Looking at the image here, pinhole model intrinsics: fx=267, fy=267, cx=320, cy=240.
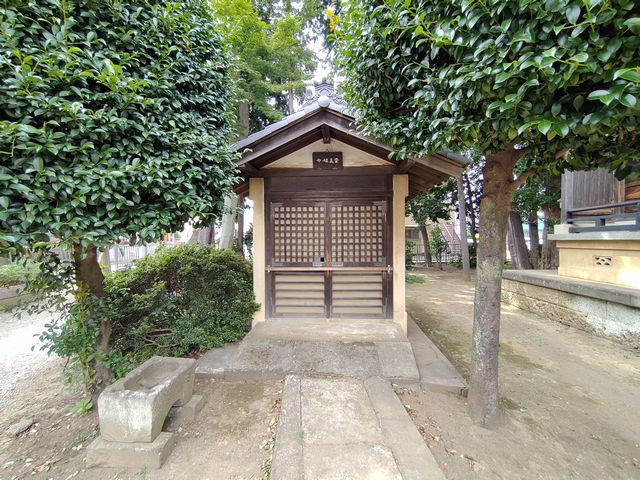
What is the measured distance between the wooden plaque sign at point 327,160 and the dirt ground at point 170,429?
3557mm

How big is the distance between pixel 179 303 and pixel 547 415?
529 cm

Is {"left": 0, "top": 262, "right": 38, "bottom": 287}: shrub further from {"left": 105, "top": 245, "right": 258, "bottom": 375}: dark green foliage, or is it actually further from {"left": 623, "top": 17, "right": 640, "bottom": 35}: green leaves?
{"left": 623, "top": 17, "right": 640, "bottom": 35}: green leaves

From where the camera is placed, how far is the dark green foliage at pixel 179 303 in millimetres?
3986

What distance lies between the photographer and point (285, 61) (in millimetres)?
10672

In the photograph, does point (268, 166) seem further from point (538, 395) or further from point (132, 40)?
point (538, 395)

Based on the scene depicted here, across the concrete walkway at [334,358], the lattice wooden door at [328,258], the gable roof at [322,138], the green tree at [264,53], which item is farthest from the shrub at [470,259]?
the concrete walkway at [334,358]

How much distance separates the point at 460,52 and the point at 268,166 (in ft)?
11.6

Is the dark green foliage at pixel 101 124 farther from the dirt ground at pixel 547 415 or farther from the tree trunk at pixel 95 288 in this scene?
the dirt ground at pixel 547 415

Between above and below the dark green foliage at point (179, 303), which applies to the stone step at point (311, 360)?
below

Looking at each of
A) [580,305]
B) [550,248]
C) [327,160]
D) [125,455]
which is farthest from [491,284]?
[550,248]

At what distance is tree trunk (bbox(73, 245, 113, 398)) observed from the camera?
3109 millimetres

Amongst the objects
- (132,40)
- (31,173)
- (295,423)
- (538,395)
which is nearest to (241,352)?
(295,423)

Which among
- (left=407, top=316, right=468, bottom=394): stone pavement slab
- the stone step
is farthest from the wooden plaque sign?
(left=407, top=316, right=468, bottom=394): stone pavement slab

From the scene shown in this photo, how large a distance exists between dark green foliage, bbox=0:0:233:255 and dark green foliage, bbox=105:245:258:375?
1950mm
